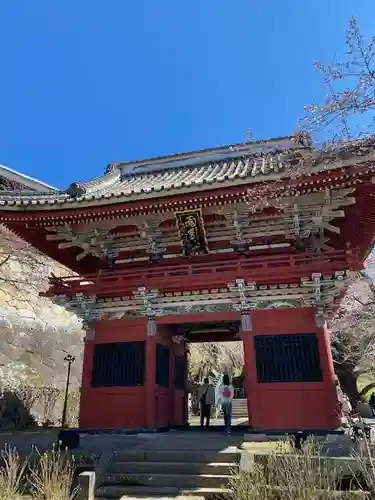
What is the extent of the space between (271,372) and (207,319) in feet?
6.92

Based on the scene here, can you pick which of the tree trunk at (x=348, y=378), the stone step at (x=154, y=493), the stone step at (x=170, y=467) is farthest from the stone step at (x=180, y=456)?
the tree trunk at (x=348, y=378)

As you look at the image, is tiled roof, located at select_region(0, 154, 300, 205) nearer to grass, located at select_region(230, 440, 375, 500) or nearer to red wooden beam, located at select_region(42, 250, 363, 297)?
red wooden beam, located at select_region(42, 250, 363, 297)

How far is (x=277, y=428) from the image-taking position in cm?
918

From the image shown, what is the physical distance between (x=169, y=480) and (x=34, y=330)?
20.1 meters

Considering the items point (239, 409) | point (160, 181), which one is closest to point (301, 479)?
point (160, 181)

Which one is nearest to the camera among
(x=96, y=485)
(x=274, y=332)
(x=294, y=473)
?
(x=294, y=473)

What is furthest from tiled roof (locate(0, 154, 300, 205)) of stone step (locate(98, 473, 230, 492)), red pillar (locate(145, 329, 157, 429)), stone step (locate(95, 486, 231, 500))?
stone step (locate(95, 486, 231, 500))

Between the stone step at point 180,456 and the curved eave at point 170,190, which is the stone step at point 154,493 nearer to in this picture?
→ the stone step at point 180,456

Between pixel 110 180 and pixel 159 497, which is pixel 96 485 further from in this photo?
pixel 110 180

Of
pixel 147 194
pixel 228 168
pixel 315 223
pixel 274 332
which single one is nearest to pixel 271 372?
pixel 274 332

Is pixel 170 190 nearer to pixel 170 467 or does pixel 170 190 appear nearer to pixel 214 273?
pixel 214 273

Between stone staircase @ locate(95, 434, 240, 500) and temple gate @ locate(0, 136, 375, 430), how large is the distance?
226 centimetres

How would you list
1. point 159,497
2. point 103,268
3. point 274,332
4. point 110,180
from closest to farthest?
point 159,497
point 274,332
point 103,268
point 110,180

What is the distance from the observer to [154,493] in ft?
21.8
